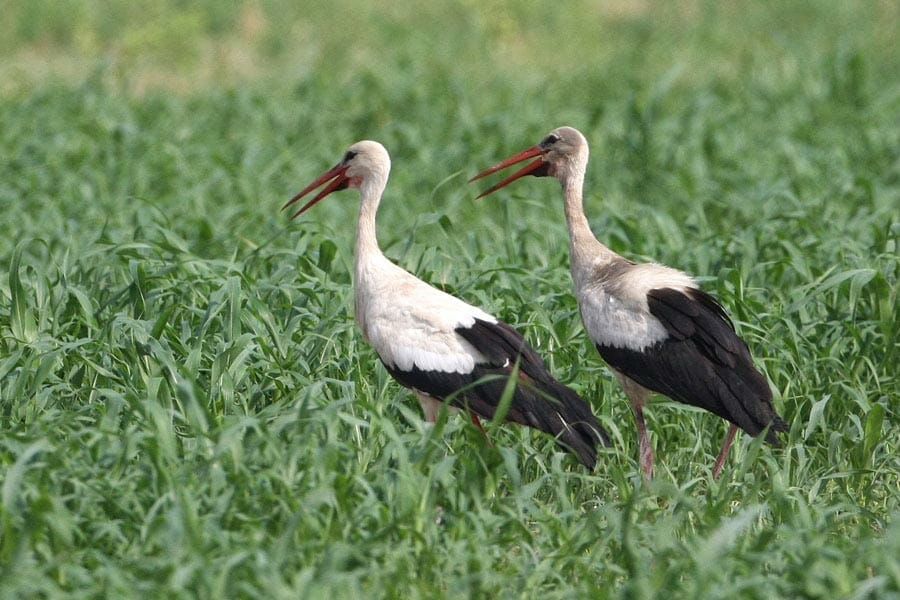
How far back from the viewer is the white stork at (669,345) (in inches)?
183

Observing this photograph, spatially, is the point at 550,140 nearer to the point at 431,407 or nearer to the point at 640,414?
the point at 640,414

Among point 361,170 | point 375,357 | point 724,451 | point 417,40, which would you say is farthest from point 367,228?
point 417,40

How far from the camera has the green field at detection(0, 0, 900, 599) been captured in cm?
372

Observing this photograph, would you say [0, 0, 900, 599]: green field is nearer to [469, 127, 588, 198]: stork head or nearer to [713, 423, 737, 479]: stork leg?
[713, 423, 737, 479]: stork leg

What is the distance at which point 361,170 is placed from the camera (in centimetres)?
536

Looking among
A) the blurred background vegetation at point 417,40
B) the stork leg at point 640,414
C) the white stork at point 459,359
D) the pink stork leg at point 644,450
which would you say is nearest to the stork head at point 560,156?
the white stork at point 459,359

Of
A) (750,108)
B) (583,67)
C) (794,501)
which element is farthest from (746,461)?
(583,67)

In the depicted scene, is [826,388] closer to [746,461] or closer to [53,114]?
[746,461]

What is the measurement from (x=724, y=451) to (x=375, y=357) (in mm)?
1397

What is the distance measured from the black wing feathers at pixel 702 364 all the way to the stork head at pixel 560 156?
2.77ft

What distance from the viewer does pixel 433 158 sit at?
9.13 m

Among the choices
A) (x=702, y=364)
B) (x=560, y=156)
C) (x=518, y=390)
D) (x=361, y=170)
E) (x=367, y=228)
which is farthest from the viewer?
(x=560, y=156)

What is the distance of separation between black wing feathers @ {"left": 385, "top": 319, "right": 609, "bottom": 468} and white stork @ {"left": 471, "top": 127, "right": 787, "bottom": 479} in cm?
33

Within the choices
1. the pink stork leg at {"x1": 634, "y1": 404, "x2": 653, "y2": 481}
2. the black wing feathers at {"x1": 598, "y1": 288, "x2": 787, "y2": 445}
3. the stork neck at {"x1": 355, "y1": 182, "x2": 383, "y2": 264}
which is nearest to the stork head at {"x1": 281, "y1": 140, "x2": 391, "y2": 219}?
the stork neck at {"x1": 355, "y1": 182, "x2": 383, "y2": 264}
